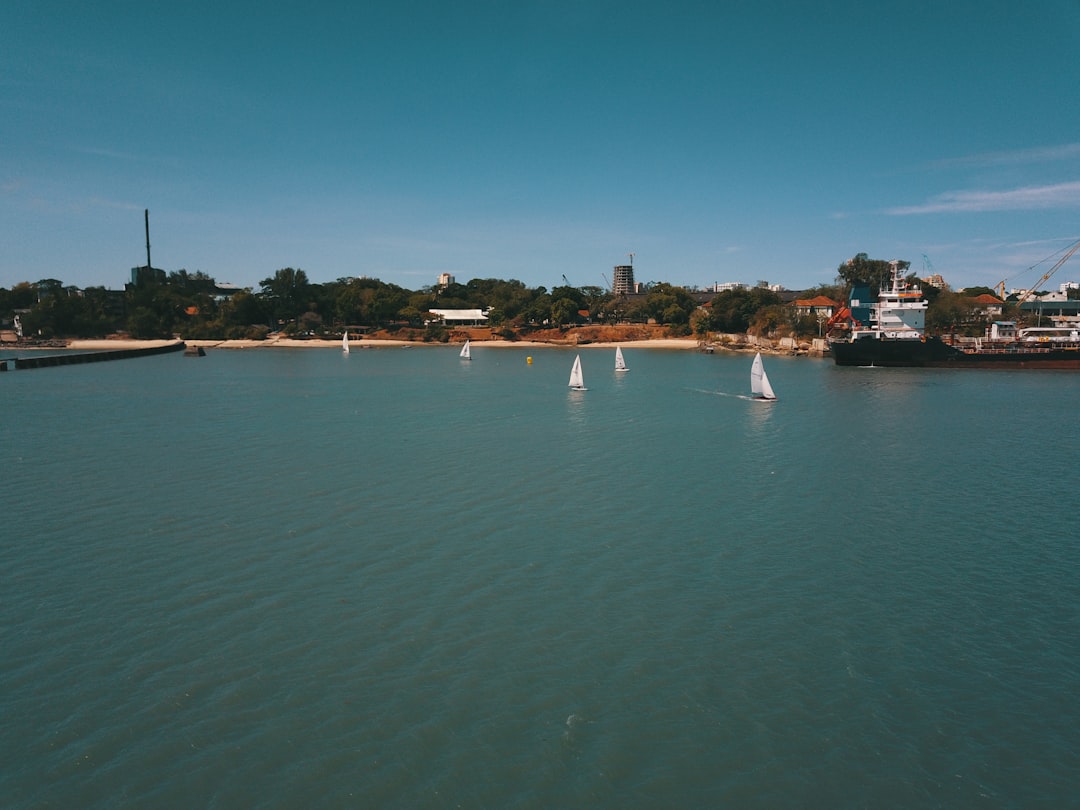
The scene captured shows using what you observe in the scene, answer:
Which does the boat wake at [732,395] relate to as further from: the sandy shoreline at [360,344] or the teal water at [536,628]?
the sandy shoreline at [360,344]

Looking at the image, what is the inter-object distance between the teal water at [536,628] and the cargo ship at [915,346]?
5737 centimetres

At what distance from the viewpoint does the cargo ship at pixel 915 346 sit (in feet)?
279

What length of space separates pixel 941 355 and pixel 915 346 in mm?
3345

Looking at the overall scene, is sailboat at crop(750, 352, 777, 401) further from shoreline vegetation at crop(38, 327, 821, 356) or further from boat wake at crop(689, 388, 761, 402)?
shoreline vegetation at crop(38, 327, 821, 356)

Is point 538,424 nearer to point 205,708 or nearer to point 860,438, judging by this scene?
point 860,438

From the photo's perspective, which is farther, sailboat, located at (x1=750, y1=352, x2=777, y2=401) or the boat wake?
the boat wake

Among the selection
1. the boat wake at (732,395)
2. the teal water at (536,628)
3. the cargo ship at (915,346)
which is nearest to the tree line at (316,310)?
the cargo ship at (915,346)

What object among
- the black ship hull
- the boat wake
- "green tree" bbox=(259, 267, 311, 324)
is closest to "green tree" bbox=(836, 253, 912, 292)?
the black ship hull

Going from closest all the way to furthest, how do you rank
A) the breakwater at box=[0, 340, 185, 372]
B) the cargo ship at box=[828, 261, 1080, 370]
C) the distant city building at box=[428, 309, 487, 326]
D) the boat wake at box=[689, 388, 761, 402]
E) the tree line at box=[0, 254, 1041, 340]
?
the boat wake at box=[689, 388, 761, 402], the cargo ship at box=[828, 261, 1080, 370], the breakwater at box=[0, 340, 185, 372], the tree line at box=[0, 254, 1041, 340], the distant city building at box=[428, 309, 487, 326]

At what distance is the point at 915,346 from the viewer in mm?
85562

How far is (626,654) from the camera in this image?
44.5 ft

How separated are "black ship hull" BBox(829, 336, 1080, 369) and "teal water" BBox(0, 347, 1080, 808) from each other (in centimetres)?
5702

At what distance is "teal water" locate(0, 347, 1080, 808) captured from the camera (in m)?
10.2

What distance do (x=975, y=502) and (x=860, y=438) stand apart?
45.1 feet
